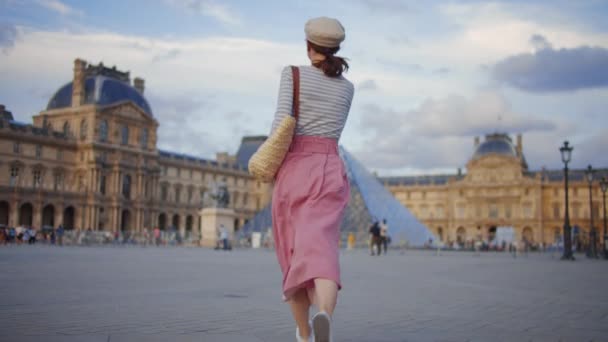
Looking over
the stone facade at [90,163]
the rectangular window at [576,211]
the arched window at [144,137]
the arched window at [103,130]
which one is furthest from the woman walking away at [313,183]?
the rectangular window at [576,211]

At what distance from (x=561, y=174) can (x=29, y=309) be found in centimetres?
8608

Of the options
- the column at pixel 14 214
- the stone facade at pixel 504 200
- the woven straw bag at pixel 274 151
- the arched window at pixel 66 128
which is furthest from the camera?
the stone facade at pixel 504 200

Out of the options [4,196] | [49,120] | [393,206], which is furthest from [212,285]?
[49,120]

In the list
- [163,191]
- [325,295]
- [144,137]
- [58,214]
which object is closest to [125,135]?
[144,137]

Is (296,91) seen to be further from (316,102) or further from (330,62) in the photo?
(330,62)

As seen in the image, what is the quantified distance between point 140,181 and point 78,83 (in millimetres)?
10614

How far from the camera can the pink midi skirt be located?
9.86 ft

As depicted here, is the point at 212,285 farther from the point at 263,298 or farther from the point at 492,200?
the point at 492,200

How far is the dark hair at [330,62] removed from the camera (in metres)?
3.32

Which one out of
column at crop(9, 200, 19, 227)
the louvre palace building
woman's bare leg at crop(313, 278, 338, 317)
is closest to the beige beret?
woman's bare leg at crop(313, 278, 338, 317)

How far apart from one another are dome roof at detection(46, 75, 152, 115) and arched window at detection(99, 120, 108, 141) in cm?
184

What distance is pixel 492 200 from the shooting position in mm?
82625

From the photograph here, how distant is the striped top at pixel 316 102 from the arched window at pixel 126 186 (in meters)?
61.4

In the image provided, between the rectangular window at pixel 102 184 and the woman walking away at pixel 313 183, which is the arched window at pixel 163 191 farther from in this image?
the woman walking away at pixel 313 183
